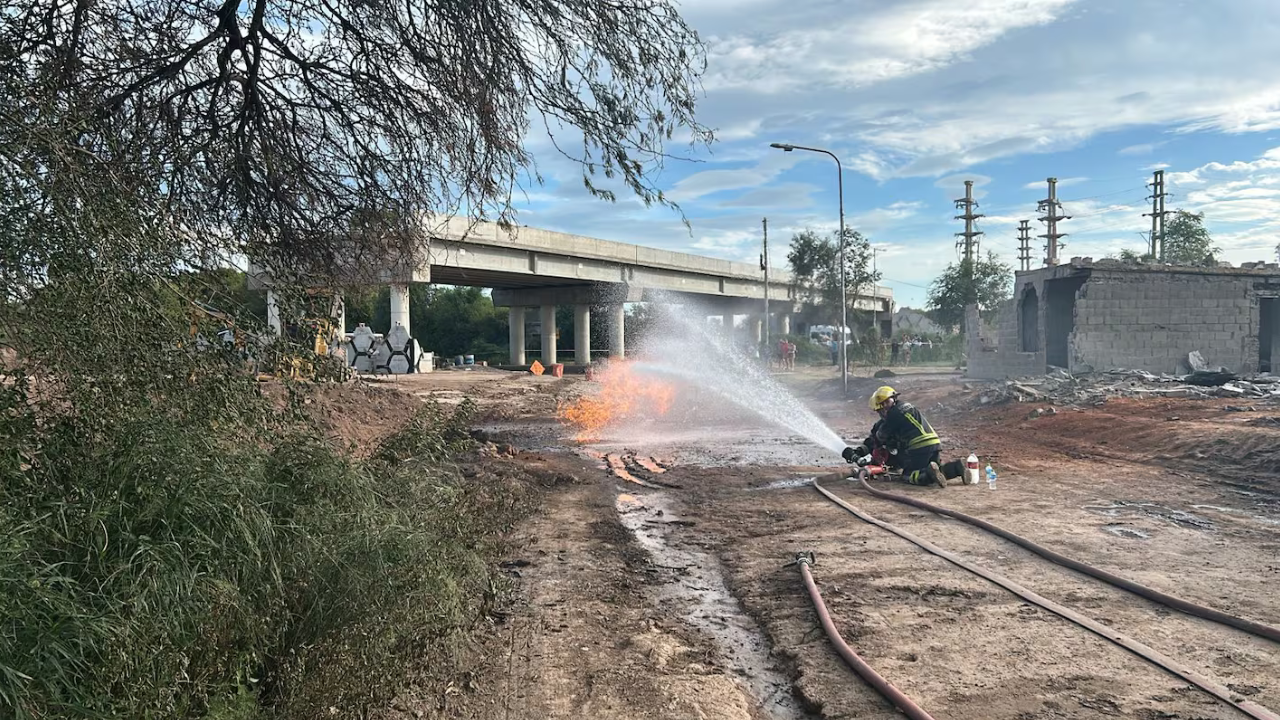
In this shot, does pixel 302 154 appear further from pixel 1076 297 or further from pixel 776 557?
pixel 1076 297

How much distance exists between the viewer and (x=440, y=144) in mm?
7156

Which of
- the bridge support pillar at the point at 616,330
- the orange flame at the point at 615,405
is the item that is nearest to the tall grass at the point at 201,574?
the orange flame at the point at 615,405

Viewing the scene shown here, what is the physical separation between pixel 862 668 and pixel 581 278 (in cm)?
4398

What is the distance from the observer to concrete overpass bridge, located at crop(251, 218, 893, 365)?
42.1 meters

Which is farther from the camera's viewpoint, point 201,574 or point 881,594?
point 881,594

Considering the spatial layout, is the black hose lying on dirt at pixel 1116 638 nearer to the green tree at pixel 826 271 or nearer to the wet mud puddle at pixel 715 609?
the wet mud puddle at pixel 715 609

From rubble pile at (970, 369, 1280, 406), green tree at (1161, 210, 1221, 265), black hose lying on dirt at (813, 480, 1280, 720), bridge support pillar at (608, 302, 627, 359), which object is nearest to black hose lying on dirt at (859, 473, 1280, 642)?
black hose lying on dirt at (813, 480, 1280, 720)

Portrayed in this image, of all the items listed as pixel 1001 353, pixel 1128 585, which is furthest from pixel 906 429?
pixel 1001 353

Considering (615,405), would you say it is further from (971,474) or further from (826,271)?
(826,271)

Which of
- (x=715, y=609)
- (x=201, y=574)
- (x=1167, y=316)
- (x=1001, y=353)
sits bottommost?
(x=715, y=609)

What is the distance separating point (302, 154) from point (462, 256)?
1286 inches

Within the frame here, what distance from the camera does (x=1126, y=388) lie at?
860 inches

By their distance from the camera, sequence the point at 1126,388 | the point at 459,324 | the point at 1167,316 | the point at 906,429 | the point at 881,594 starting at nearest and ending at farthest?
the point at 881,594
the point at 906,429
the point at 1126,388
the point at 1167,316
the point at 459,324

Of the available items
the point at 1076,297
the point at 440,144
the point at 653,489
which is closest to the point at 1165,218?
the point at 1076,297
